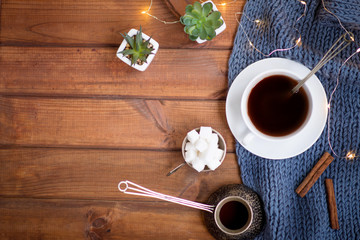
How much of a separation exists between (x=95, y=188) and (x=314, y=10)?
31.0 inches

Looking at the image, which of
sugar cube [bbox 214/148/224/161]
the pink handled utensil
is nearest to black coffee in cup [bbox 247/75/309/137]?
sugar cube [bbox 214/148/224/161]

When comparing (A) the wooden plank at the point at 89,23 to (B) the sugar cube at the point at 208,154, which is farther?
(A) the wooden plank at the point at 89,23

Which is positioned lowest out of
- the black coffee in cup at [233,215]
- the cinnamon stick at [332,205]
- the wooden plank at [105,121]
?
the cinnamon stick at [332,205]

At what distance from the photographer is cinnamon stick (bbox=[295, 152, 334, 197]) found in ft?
2.95

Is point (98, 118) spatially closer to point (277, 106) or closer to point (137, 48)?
point (137, 48)

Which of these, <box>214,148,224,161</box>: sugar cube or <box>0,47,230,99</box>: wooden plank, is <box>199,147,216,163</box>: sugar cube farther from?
A: <box>0,47,230,99</box>: wooden plank

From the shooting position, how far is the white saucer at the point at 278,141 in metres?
0.86

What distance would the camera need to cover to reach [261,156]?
0.88m

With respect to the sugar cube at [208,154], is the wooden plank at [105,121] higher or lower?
higher

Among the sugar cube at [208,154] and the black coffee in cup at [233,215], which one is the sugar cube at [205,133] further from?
the black coffee in cup at [233,215]

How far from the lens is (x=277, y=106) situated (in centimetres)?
88

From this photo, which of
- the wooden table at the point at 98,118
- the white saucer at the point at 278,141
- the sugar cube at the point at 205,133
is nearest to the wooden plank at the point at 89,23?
the wooden table at the point at 98,118

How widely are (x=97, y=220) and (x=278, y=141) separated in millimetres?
543

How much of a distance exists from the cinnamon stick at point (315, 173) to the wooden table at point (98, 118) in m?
0.17
